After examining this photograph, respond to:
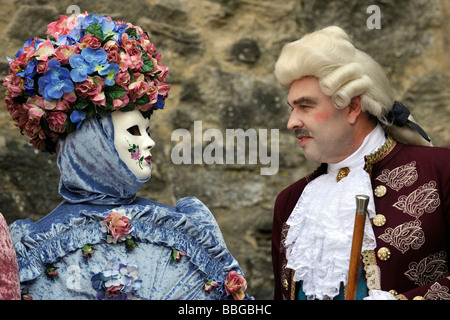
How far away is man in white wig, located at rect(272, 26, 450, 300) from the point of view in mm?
3135

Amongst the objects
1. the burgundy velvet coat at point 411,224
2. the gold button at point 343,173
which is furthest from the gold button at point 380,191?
the gold button at point 343,173

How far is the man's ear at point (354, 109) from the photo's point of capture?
10.8 ft

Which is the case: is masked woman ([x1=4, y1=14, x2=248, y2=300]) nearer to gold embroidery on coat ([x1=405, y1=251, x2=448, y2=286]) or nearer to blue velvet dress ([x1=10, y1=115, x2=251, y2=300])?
blue velvet dress ([x1=10, y1=115, x2=251, y2=300])

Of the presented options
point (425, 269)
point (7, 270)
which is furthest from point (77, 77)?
point (425, 269)

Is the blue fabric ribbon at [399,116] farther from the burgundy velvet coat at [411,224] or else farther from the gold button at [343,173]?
the gold button at [343,173]

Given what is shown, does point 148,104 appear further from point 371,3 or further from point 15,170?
point 371,3

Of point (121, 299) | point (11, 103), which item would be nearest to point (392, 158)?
point (121, 299)

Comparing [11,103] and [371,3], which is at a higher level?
[371,3]

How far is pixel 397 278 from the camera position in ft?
10.3

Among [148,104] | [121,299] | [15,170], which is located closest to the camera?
[121,299]

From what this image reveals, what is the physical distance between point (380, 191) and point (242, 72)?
1.54m

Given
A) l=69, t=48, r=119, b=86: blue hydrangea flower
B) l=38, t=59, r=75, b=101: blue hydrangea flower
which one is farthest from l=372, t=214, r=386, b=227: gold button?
l=38, t=59, r=75, b=101: blue hydrangea flower

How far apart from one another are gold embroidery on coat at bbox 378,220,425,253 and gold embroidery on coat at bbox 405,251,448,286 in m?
0.06
